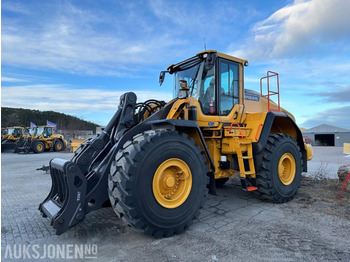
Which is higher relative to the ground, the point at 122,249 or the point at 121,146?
the point at 121,146

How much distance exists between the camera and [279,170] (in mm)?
5594

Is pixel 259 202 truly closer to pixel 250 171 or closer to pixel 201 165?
pixel 250 171

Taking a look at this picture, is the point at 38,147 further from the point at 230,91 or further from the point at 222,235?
the point at 222,235

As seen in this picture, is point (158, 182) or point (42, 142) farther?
point (42, 142)

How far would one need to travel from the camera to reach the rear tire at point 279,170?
525 cm

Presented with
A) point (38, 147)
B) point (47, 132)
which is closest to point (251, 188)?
point (38, 147)

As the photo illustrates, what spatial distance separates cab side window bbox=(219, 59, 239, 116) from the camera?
17.6 ft

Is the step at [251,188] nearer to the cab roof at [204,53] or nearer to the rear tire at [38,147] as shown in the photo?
the cab roof at [204,53]

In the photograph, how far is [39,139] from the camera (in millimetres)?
23781

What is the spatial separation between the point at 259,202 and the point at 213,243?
7.80 ft

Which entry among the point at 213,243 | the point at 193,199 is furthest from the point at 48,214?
the point at 213,243

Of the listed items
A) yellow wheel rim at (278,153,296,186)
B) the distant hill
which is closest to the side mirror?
yellow wheel rim at (278,153,296,186)

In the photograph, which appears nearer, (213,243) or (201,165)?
(213,243)

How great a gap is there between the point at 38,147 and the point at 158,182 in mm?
22962
